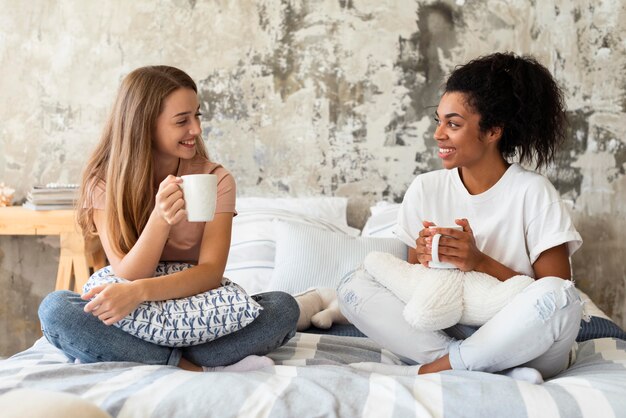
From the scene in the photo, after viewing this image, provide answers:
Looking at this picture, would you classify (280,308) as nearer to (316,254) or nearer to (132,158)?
(132,158)

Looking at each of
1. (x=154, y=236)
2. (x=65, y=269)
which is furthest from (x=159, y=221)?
(x=65, y=269)

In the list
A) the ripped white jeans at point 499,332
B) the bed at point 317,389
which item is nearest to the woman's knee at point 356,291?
the ripped white jeans at point 499,332

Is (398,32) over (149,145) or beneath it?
over

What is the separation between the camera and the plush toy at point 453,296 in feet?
5.08

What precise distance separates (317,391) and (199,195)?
437mm

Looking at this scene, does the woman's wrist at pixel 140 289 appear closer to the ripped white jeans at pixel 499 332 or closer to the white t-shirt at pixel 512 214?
the ripped white jeans at pixel 499 332

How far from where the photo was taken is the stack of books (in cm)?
277

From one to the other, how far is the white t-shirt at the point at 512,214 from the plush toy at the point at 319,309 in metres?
0.33

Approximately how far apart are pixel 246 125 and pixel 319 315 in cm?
120

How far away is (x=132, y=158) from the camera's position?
5.54 ft

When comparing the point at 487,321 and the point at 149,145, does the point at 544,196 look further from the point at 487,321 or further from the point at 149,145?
the point at 149,145

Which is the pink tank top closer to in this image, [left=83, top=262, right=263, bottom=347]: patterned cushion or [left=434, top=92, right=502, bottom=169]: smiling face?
[left=83, top=262, right=263, bottom=347]: patterned cushion

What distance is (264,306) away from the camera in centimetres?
167

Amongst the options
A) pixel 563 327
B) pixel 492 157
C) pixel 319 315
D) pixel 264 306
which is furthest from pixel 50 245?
pixel 563 327
